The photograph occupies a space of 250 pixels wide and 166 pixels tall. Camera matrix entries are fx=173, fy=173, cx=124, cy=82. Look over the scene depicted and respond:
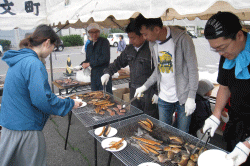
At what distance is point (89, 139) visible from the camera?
3.52 m

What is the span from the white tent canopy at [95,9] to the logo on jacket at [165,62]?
21.9 inches

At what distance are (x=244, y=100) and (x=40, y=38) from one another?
1.85 meters

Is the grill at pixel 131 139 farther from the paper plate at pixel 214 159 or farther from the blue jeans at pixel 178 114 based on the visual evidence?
the blue jeans at pixel 178 114

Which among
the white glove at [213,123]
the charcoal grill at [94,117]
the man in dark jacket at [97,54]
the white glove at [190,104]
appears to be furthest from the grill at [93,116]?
the man in dark jacket at [97,54]

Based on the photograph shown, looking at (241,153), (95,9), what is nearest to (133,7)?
(95,9)

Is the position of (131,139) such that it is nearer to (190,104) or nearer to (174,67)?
(190,104)

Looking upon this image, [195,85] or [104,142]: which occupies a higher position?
[195,85]

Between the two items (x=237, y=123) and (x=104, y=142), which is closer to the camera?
(x=237, y=123)

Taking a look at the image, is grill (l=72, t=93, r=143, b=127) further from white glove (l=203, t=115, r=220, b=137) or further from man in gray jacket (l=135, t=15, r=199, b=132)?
white glove (l=203, t=115, r=220, b=137)

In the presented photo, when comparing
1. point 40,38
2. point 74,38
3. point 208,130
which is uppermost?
point 74,38

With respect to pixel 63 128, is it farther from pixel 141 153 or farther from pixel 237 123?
pixel 237 123

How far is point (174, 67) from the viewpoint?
2004mm

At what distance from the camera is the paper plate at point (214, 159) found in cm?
123

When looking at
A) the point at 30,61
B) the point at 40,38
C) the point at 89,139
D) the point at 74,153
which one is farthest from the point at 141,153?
the point at 89,139
